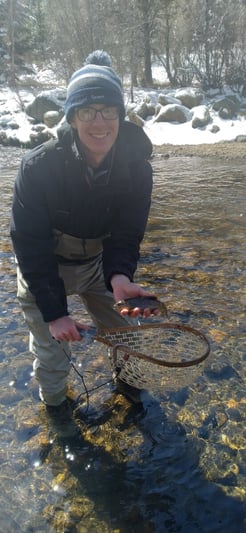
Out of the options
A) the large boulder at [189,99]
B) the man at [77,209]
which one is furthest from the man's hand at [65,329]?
the large boulder at [189,99]

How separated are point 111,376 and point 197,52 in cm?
2791

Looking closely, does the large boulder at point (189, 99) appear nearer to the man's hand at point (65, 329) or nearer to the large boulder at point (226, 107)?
the large boulder at point (226, 107)

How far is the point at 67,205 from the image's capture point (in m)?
2.74

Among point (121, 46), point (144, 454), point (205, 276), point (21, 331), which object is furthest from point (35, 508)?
point (121, 46)

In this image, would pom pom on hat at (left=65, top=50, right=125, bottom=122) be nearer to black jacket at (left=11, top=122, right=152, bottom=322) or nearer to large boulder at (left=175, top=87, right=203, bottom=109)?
black jacket at (left=11, top=122, right=152, bottom=322)

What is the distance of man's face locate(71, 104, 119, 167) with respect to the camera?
254cm

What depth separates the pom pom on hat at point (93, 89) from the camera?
2.48 meters

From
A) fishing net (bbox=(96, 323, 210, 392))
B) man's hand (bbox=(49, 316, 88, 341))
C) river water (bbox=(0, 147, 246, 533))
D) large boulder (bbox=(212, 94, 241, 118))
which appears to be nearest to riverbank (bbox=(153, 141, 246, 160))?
large boulder (bbox=(212, 94, 241, 118))

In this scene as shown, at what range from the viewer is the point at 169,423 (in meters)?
3.27

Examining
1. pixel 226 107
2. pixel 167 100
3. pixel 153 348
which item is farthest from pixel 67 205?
pixel 167 100

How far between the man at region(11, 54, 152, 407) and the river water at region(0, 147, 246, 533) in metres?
0.46

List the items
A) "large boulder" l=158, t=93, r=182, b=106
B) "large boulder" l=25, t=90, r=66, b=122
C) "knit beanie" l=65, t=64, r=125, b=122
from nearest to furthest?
"knit beanie" l=65, t=64, r=125, b=122, "large boulder" l=158, t=93, r=182, b=106, "large boulder" l=25, t=90, r=66, b=122

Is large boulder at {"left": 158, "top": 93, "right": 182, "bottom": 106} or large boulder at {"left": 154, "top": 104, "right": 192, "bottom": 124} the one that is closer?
large boulder at {"left": 154, "top": 104, "right": 192, "bottom": 124}

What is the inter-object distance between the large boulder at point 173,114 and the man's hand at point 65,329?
65.6ft
